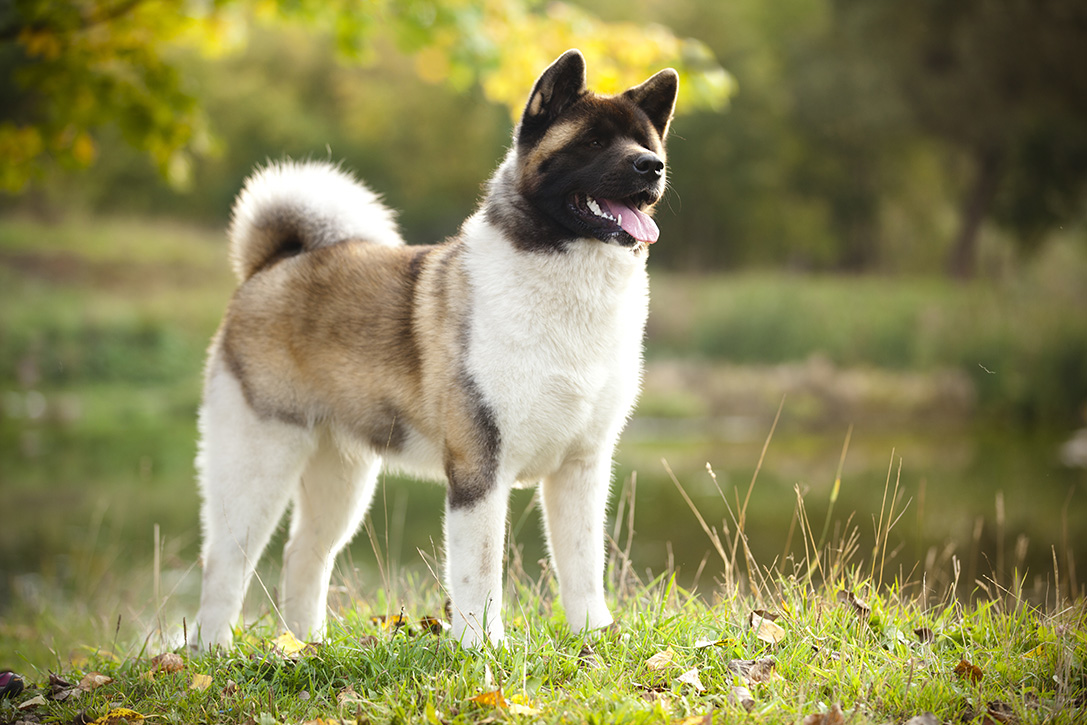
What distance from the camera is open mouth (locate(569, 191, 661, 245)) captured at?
9.71 ft

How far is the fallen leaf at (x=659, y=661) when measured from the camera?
9.27ft

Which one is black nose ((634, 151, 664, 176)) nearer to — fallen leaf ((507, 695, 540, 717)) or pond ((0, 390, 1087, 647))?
fallen leaf ((507, 695, 540, 717))

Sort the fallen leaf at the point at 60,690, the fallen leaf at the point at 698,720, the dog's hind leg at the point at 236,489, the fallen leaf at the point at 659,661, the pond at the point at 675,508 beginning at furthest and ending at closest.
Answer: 1. the pond at the point at 675,508
2. the dog's hind leg at the point at 236,489
3. the fallen leaf at the point at 60,690
4. the fallen leaf at the point at 659,661
5. the fallen leaf at the point at 698,720

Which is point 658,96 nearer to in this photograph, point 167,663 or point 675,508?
point 167,663

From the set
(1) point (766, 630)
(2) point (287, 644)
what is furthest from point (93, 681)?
(1) point (766, 630)

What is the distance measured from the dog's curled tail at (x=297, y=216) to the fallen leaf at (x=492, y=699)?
2.10 metres

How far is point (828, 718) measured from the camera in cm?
251

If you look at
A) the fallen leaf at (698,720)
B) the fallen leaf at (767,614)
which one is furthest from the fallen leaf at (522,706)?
the fallen leaf at (767,614)

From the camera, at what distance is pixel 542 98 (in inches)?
121

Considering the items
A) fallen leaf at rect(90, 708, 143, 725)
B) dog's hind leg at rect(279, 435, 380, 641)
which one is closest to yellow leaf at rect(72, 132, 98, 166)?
dog's hind leg at rect(279, 435, 380, 641)

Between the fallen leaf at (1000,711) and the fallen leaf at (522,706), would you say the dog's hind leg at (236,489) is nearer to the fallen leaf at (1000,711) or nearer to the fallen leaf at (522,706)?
the fallen leaf at (522,706)

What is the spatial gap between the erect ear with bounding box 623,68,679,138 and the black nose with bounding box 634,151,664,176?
0.39 m

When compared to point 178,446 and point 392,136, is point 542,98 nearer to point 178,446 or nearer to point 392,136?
point 178,446

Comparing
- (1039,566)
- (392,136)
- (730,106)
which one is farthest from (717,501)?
(392,136)
